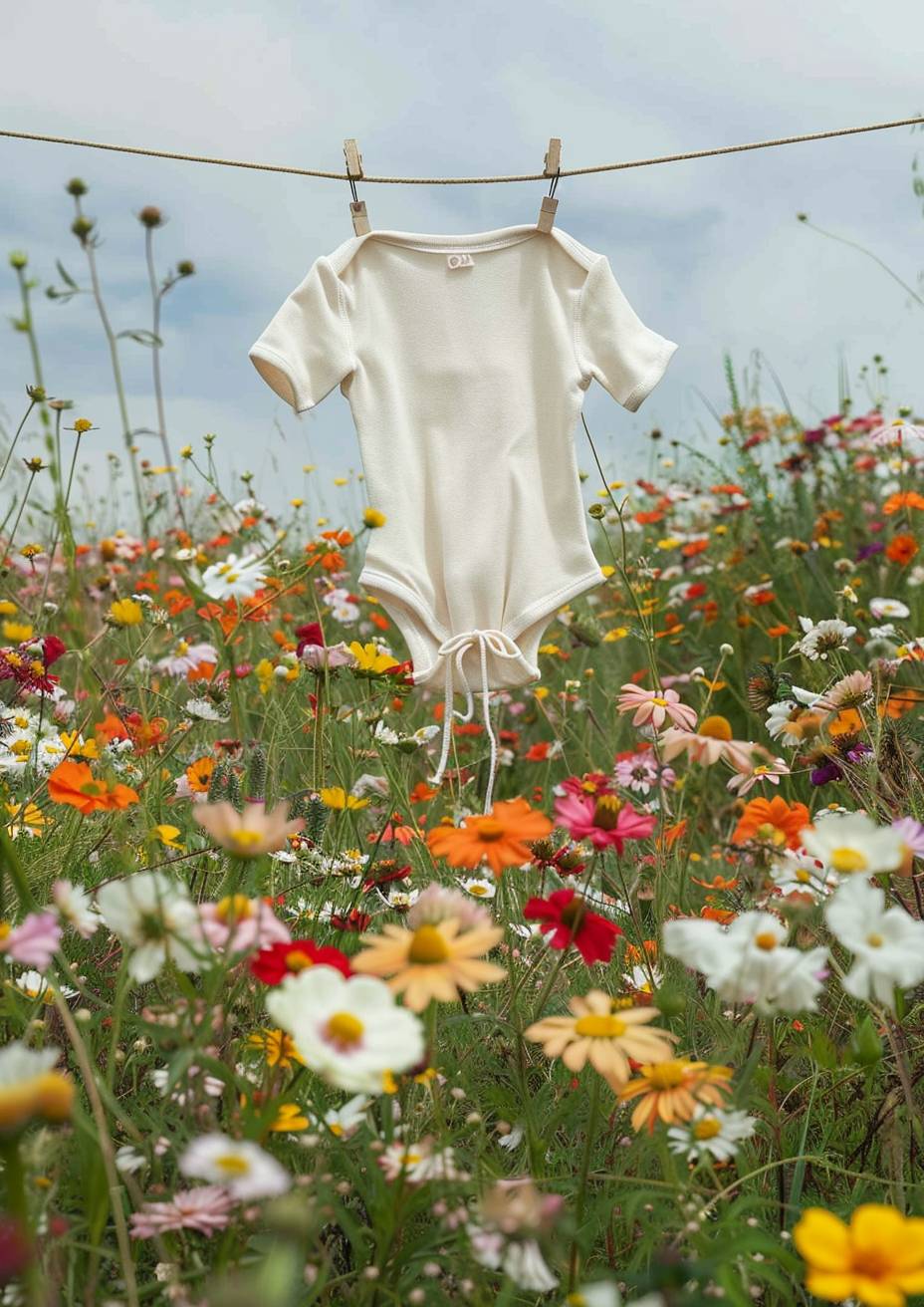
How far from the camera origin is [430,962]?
0.82 m

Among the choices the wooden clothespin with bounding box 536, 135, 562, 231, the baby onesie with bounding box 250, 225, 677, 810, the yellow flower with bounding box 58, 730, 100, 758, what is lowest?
the yellow flower with bounding box 58, 730, 100, 758

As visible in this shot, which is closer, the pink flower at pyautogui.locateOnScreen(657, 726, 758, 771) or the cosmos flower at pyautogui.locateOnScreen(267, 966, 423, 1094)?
the cosmos flower at pyautogui.locateOnScreen(267, 966, 423, 1094)

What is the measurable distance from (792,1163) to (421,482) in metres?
1.75

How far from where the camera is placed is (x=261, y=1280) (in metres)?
0.50

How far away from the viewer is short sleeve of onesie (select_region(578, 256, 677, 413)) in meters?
2.72

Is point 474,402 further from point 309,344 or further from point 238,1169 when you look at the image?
point 238,1169

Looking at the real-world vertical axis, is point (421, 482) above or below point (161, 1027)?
above

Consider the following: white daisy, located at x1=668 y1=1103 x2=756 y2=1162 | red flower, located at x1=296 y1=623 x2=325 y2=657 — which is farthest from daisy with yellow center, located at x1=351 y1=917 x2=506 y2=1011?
red flower, located at x1=296 y1=623 x2=325 y2=657

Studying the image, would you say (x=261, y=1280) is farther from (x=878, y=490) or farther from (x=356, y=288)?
(x=878, y=490)

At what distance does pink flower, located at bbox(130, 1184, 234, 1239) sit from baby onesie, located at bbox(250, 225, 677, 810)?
1.74 m

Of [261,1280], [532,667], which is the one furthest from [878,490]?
[261,1280]

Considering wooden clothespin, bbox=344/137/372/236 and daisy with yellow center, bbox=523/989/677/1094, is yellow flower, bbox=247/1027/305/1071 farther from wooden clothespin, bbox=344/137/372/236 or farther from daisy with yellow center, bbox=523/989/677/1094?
wooden clothespin, bbox=344/137/372/236

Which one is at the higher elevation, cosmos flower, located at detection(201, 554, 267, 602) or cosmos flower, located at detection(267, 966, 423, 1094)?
cosmos flower, located at detection(201, 554, 267, 602)

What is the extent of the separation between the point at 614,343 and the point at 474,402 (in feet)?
1.16
